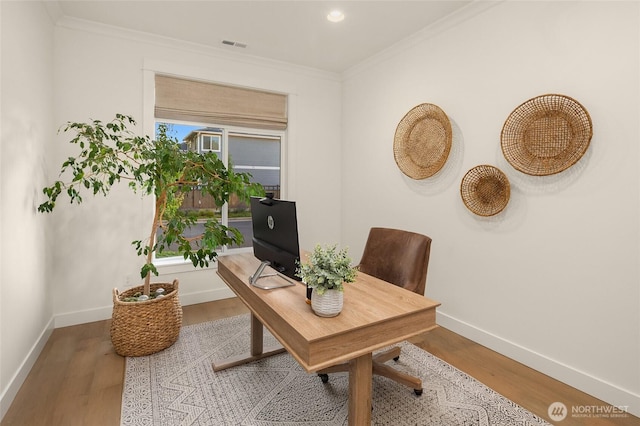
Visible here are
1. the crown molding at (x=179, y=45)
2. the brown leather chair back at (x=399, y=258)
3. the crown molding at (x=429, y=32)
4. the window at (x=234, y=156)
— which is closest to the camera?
the brown leather chair back at (x=399, y=258)

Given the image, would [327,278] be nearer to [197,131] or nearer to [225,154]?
[225,154]

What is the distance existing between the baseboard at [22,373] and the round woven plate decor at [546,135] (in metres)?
3.42

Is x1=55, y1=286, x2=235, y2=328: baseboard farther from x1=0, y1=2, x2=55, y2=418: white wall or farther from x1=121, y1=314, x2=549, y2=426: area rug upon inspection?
x1=121, y1=314, x2=549, y2=426: area rug

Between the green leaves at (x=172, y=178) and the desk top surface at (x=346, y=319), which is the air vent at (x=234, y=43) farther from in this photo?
the desk top surface at (x=346, y=319)

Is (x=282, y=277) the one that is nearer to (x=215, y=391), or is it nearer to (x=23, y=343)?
(x=215, y=391)

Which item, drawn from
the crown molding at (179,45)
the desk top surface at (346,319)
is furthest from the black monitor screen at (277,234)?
the crown molding at (179,45)

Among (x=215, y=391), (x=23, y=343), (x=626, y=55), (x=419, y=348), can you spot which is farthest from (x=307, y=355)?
(x=626, y=55)

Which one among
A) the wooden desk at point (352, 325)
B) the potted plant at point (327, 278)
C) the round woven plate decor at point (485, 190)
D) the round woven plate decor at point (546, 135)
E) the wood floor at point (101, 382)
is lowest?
the wood floor at point (101, 382)

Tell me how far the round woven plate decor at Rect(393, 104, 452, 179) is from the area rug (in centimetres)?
162

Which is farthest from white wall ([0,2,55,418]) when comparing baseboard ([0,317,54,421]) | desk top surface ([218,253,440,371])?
desk top surface ([218,253,440,371])

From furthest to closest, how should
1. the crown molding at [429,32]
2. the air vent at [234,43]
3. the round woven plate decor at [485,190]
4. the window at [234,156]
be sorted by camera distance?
the window at [234,156] → the air vent at [234,43] → the crown molding at [429,32] → the round woven plate decor at [485,190]

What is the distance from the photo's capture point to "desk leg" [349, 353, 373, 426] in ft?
4.42

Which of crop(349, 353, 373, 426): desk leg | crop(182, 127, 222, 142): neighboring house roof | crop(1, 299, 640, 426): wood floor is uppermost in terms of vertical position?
crop(182, 127, 222, 142): neighboring house roof

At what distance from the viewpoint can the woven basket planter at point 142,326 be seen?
231cm
